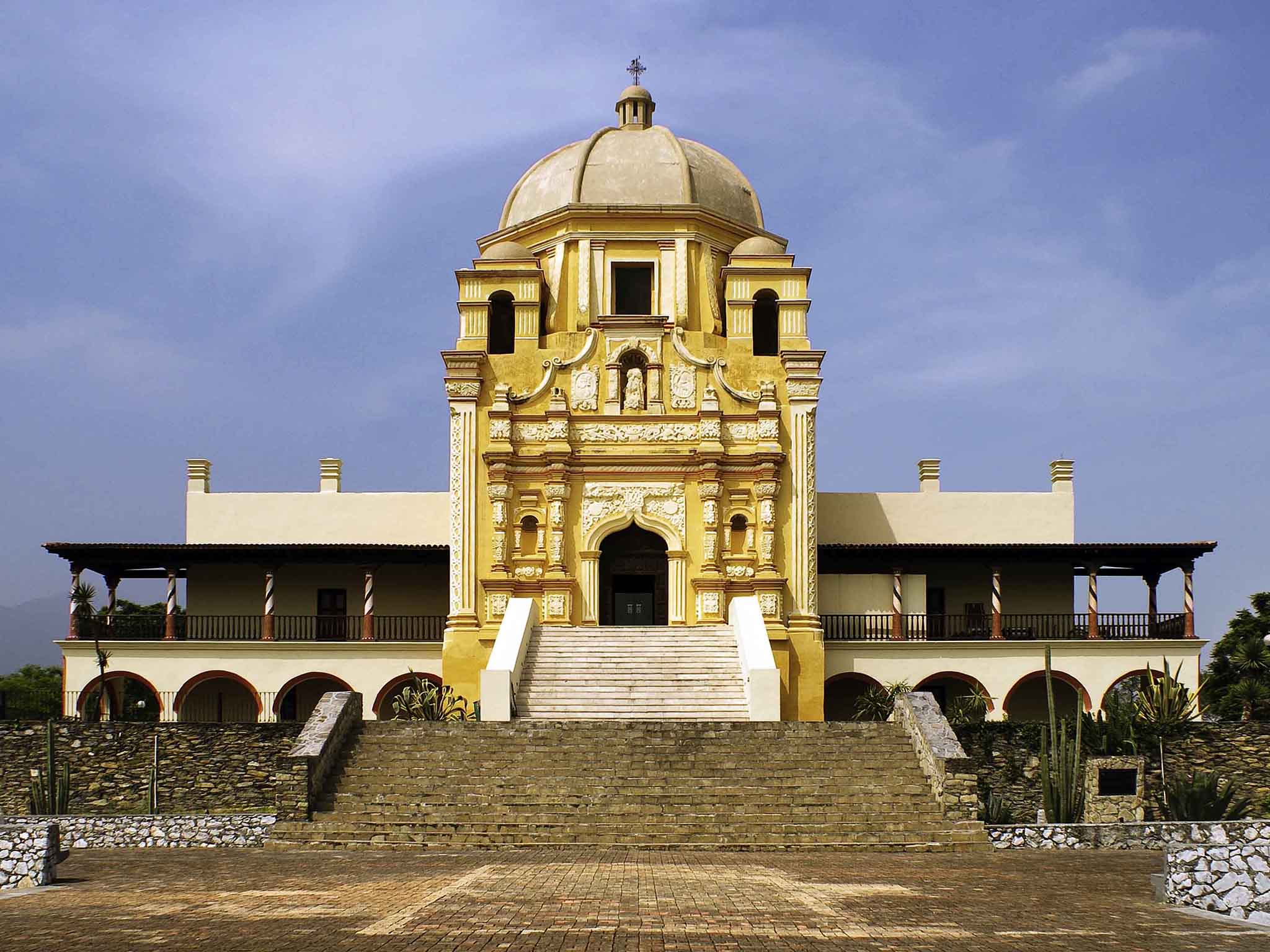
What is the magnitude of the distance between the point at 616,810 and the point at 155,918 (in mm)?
8925

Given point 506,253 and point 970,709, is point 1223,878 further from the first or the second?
point 506,253

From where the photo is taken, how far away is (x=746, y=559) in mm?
31094

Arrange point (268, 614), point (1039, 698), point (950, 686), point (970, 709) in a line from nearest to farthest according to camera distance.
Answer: point (970, 709)
point (268, 614)
point (950, 686)
point (1039, 698)

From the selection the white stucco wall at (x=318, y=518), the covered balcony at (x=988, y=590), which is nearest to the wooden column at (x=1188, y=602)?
the covered balcony at (x=988, y=590)

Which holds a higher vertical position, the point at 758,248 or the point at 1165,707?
the point at 758,248

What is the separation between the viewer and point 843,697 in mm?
34344

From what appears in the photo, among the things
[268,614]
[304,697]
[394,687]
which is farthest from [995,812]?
[304,697]

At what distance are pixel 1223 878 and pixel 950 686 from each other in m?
21.9

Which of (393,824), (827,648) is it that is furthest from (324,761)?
(827,648)

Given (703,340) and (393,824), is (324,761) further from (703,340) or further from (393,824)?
(703,340)

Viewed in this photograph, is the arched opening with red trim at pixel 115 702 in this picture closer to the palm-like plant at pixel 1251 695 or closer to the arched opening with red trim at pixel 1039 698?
the arched opening with red trim at pixel 1039 698

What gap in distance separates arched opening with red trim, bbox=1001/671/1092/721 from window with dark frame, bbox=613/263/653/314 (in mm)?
12248

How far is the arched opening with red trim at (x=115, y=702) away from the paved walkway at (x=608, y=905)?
15799 mm

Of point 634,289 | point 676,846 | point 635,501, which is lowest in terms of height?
point 676,846
